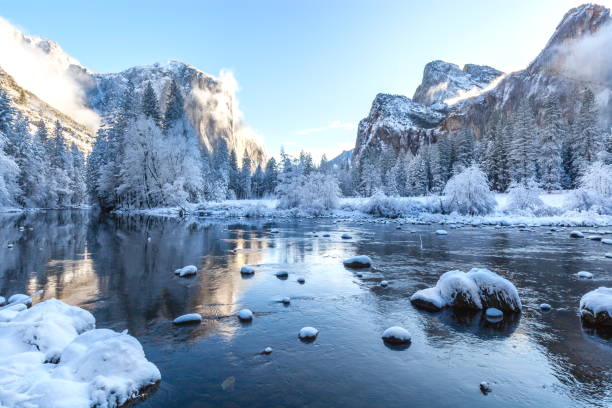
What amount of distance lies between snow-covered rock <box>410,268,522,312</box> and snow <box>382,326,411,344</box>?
2084 millimetres

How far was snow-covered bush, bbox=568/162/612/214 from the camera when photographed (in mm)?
34438

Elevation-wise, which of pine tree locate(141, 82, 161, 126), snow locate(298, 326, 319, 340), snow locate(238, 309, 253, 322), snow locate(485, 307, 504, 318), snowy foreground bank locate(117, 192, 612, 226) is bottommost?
snow locate(485, 307, 504, 318)

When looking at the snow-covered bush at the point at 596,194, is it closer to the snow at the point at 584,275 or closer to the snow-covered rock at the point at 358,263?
the snow at the point at 584,275

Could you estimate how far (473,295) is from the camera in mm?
8227

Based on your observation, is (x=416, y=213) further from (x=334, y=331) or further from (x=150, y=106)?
(x=150, y=106)

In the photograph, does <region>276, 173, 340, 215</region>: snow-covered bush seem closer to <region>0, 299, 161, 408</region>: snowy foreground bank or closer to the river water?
the river water

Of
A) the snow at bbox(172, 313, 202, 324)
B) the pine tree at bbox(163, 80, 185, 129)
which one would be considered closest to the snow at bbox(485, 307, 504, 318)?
the snow at bbox(172, 313, 202, 324)

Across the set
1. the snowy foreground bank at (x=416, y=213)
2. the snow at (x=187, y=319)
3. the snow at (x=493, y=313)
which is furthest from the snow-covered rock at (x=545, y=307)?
the snowy foreground bank at (x=416, y=213)

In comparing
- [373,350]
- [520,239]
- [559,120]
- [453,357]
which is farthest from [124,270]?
[559,120]

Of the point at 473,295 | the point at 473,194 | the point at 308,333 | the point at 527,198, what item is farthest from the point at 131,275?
the point at 527,198

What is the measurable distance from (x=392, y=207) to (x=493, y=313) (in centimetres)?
3459

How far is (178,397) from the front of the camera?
14.5 ft

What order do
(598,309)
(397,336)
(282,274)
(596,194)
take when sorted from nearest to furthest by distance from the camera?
(397,336) < (598,309) < (282,274) < (596,194)

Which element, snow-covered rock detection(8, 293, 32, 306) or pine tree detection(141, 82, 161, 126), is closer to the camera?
snow-covered rock detection(8, 293, 32, 306)
